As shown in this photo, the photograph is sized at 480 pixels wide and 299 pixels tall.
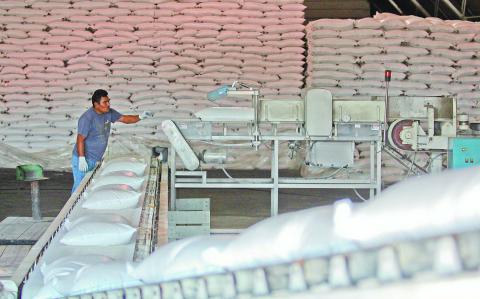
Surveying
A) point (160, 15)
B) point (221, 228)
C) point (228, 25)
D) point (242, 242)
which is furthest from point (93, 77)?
point (242, 242)

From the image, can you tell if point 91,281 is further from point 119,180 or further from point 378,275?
point 119,180

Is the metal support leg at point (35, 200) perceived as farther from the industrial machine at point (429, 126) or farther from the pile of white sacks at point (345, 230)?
the pile of white sacks at point (345, 230)

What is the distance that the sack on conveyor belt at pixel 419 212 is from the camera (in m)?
0.80

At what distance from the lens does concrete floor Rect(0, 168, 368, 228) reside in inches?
201

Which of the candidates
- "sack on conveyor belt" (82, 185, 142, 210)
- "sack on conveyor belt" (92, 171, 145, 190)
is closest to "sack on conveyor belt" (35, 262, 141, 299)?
"sack on conveyor belt" (82, 185, 142, 210)

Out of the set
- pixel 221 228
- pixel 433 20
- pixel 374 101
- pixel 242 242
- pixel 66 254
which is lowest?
pixel 221 228

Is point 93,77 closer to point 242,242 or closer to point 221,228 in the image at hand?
point 221,228

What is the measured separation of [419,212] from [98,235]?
1.26m

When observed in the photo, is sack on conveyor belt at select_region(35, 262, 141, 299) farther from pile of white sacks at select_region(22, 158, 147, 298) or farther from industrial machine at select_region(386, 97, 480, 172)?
industrial machine at select_region(386, 97, 480, 172)

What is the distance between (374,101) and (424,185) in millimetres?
3649

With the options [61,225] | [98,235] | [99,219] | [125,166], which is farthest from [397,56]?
[98,235]

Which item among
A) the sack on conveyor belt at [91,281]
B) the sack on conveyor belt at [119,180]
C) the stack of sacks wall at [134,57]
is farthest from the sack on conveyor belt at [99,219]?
the stack of sacks wall at [134,57]

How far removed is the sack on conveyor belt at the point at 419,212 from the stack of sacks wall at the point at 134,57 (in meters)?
5.77

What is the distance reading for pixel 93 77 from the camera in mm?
6859
